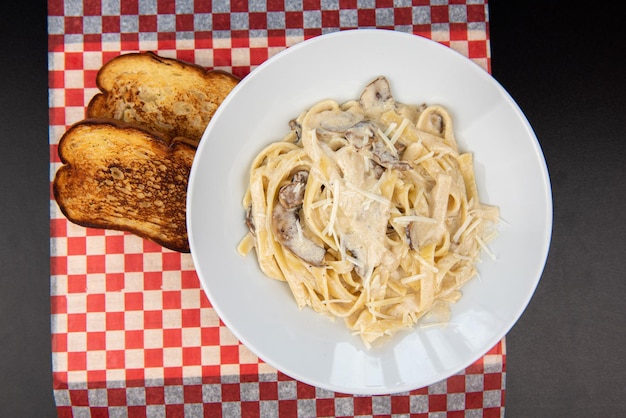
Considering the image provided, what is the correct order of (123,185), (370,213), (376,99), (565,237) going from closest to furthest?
(370,213)
(376,99)
(123,185)
(565,237)

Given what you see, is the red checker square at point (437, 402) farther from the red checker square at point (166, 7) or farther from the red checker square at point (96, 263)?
the red checker square at point (166, 7)

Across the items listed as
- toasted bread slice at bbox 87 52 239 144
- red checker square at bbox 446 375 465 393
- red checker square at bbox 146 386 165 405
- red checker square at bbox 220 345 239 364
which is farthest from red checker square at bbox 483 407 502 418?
toasted bread slice at bbox 87 52 239 144

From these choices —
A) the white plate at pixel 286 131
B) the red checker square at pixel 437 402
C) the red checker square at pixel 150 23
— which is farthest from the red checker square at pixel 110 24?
the red checker square at pixel 437 402

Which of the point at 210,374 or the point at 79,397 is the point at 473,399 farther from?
the point at 79,397

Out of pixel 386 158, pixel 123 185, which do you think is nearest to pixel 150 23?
pixel 123 185

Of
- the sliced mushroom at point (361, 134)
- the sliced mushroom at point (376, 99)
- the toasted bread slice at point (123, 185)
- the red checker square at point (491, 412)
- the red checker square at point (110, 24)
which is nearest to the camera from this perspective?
the sliced mushroom at point (361, 134)

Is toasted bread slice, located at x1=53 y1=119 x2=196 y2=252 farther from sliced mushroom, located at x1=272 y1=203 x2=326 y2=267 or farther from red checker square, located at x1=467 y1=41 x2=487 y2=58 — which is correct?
red checker square, located at x1=467 y1=41 x2=487 y2=58
